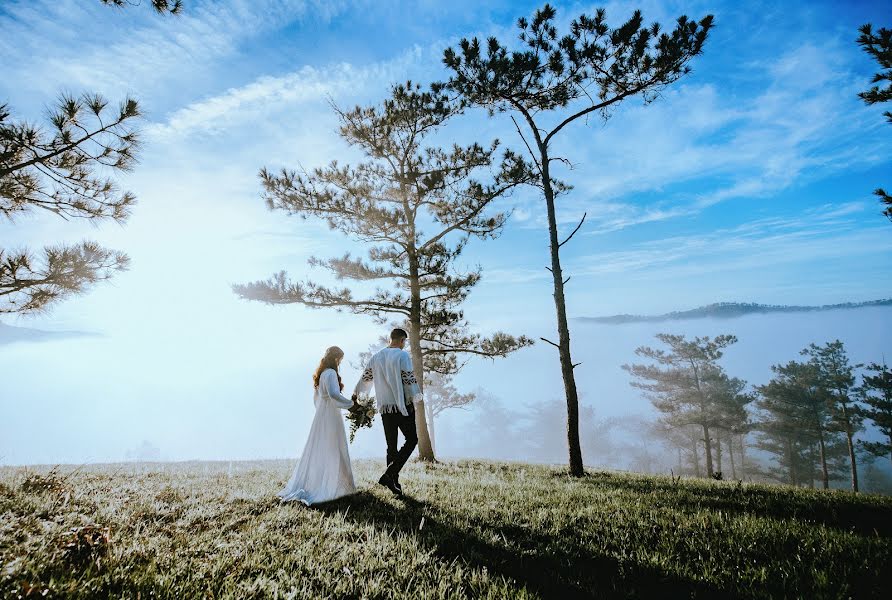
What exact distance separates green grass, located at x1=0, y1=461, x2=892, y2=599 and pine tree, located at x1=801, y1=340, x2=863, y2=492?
34526 millimetres

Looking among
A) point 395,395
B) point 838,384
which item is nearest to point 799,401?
point 838,384

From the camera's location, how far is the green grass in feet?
8.55

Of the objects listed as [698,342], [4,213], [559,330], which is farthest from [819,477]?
[4,213]

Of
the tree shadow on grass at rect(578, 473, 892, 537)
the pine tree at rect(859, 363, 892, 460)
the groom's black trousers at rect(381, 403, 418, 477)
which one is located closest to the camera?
the tree shadow on grass at rect(578, 473, 892, 537)

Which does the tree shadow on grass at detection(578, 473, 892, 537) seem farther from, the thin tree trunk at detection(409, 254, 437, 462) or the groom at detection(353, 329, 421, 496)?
the thin tree trunk at detection(409, 254, 437, 462)

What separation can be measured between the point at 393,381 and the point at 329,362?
3.47 ft

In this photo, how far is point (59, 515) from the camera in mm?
3982

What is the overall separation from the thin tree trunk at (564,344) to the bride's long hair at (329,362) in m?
5.20

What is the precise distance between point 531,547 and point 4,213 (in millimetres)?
10675

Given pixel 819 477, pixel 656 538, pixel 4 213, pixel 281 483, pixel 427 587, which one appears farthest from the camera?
pixel 819 477

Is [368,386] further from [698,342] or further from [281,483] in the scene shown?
[698,342]

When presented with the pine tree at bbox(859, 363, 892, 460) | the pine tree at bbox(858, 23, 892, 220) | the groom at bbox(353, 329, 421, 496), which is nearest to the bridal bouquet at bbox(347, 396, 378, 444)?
the groom at bbox(353, 329, 421, 496)

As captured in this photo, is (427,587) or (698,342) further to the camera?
(698,342)

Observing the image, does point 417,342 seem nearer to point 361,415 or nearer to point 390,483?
point 361,415
